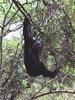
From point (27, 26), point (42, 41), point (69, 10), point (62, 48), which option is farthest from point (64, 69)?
point (27, 26)

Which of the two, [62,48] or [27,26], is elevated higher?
[27,26]

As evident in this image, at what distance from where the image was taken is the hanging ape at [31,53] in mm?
3836

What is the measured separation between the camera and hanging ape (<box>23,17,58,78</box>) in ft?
12.6

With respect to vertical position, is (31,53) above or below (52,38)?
below

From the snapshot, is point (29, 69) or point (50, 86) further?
point (50, 86)

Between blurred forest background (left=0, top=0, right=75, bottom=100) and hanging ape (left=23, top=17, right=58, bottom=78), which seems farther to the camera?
blurred forest background (left=0, top=0, right=75, bottom=100)

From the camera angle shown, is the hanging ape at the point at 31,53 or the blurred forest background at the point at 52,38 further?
the blurred forest background at the point at 52,38

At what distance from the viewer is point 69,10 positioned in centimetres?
497

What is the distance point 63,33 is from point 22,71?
6.92 ft

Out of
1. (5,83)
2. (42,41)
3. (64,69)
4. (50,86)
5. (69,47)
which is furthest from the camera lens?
(50,86)

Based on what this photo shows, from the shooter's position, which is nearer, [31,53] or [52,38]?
[31,53]

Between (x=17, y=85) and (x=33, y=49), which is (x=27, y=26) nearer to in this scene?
(x=33, y=49)

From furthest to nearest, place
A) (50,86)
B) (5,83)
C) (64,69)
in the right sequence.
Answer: (50,86) → (5,83) → (64,69)

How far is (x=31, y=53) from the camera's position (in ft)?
13.3
